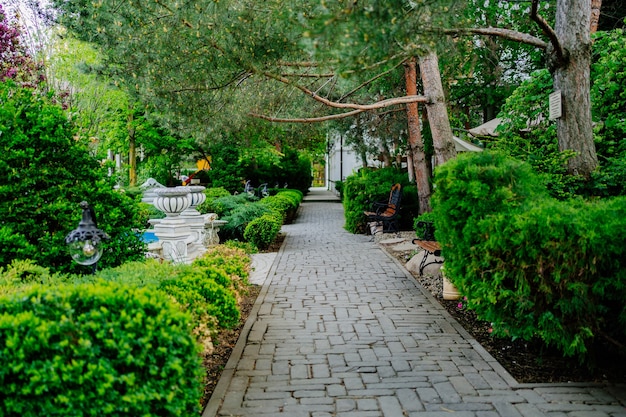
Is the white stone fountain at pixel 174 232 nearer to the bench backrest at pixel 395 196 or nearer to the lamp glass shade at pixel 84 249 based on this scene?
the lamp glass shade at pixel 84 249

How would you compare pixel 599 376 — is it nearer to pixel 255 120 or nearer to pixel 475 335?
pixel 475 335

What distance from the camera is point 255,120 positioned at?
10977 mm

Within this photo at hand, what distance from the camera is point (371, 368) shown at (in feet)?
14.8

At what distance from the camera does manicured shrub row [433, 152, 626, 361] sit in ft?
12.5

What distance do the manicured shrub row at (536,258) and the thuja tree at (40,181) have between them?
3.57 m

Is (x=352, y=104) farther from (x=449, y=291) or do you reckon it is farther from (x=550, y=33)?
(x=449, y=291)

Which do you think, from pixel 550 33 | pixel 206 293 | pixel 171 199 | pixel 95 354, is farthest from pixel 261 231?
pixel 95 354

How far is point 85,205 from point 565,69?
6.01m

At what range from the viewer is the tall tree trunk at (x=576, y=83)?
653 centimetres

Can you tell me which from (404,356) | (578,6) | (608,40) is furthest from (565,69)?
(404,356)

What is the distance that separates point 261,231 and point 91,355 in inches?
355

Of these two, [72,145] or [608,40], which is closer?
[72,145]

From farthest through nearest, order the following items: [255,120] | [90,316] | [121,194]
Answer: [255,120] → [121,194] → [90,316]

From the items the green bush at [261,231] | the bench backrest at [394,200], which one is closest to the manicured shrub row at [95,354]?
the green bush at [261,231]
